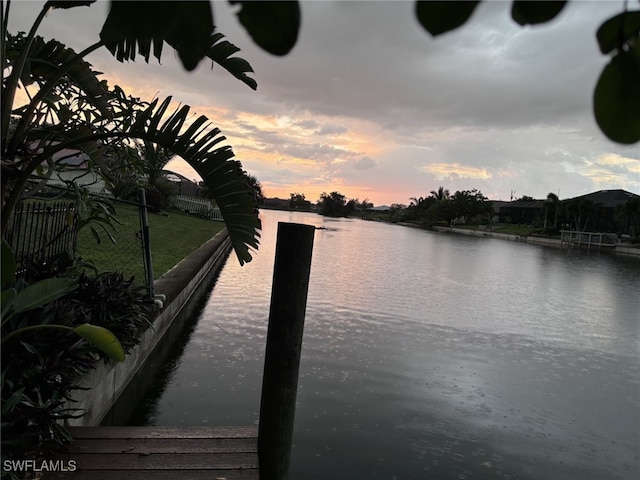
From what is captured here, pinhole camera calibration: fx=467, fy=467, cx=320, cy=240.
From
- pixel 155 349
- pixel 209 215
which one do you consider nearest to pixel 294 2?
pixel 155 349

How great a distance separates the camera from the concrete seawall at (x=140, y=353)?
3434mm

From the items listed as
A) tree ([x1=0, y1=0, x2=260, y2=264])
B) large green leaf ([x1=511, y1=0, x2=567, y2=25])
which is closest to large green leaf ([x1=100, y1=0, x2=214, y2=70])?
large green leaf ([x1=511, y1=0, x2=567, y2=25])

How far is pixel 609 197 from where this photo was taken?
206 feet

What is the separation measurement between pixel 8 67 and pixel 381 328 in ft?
21.3

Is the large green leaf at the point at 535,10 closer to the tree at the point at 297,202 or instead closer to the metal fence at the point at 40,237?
the metal fence at the point at 40,237

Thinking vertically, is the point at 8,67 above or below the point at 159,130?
above

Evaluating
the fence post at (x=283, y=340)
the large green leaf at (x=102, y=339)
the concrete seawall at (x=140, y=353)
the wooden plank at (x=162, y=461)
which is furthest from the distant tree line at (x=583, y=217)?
the large green leaf at (x=102, y=339)

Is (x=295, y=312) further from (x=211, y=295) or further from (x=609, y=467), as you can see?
(x=211, y=295)

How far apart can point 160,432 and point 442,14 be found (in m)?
3.12

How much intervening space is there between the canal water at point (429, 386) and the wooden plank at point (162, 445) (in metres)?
0.92

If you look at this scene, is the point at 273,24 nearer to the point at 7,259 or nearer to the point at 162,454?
the point at 7,259

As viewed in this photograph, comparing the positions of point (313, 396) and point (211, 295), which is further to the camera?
point (211, 295)

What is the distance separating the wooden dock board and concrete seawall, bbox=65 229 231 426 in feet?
1.16

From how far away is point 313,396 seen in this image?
5.04 meters
